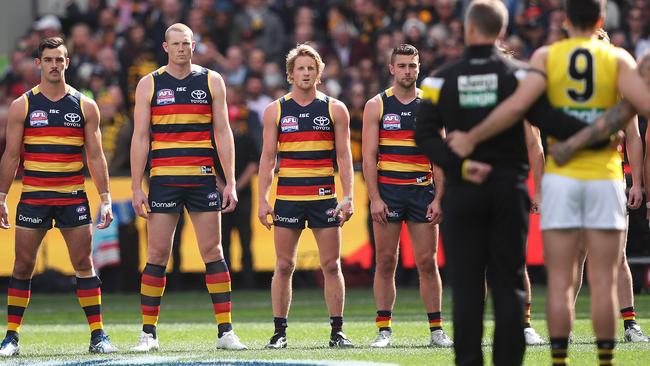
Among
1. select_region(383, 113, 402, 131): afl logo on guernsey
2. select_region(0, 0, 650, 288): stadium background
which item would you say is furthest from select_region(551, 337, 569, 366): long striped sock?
select_region(0, 0, 650, 288): stadium background

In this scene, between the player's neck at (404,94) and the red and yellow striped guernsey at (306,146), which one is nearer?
the red and yellow striped guernsey at (306,146)

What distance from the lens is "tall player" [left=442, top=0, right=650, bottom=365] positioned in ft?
25.8

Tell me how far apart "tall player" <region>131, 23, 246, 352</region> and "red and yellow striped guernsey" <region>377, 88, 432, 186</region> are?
1.38 meters

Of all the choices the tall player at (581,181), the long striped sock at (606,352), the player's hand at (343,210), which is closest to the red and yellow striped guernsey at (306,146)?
the player's hand at (343,210)

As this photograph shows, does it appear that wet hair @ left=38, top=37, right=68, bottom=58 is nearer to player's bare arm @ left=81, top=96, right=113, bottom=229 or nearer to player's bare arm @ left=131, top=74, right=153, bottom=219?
player's bare arm @ left=81, top=96, right=113, bottom=229

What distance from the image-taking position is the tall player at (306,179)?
1156 cm

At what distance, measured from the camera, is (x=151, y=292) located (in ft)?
37.3

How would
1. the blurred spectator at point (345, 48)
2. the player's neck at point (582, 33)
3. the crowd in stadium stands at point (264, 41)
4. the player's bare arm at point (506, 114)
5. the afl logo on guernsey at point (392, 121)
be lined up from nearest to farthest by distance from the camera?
the player's bare arm at point (506, 114), the player's neck at point (582, 33), the afl logo on guernsey at point (392, 121), the crowd in stadium stands at point (264, 41), the blurred spectator at point (345, 48)

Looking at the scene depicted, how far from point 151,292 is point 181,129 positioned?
137cm

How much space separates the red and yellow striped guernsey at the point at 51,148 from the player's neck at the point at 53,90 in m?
0.03

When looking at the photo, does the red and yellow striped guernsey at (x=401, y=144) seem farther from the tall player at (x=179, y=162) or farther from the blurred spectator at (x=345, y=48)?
the blurred spectator at (x=345, y=48)

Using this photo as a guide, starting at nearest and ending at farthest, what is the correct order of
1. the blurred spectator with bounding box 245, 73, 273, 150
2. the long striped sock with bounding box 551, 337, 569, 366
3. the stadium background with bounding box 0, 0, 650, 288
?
the long striped sock with bounding box 551, 337, 569, 366, the stadium background with bounding box 0, 0, 650, 288, the blurred spectator with bounding box 245, 73, 273, 150

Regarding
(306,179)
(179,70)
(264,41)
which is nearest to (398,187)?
(306,179)

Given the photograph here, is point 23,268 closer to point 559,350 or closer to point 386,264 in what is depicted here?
point 386,264
